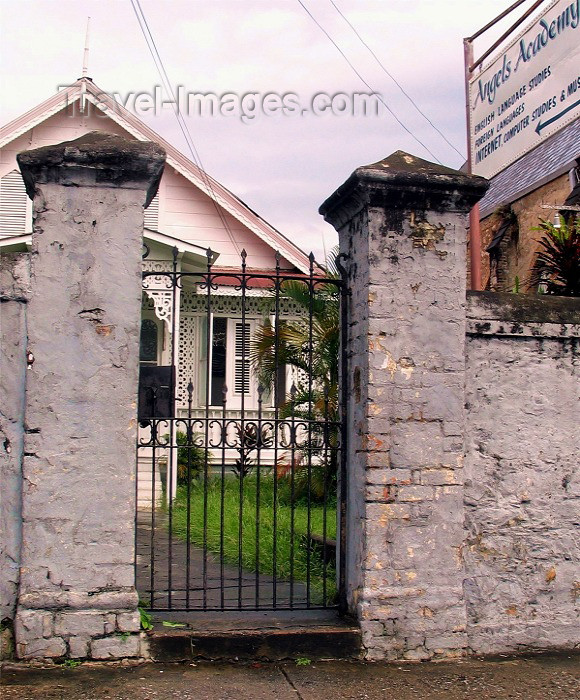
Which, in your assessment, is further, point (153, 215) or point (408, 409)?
point (153, 215)

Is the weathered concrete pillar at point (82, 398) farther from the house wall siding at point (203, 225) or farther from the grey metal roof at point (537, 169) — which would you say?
the grey metal roof at point (537, 169)

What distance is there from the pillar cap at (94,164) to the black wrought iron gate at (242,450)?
0.48 metres

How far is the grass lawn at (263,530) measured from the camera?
699 cm

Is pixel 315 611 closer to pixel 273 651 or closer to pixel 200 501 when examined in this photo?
pixel 273 651

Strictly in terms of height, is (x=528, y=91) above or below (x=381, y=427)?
above

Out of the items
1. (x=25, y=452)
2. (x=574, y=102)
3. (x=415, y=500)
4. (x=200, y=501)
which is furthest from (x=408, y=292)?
(x=200, y=501)

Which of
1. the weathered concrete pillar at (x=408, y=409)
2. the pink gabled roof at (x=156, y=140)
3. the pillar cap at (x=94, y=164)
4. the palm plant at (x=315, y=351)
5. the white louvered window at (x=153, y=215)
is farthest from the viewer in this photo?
the white louvered window at (x=153, y=215)

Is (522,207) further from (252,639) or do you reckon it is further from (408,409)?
(252,639)

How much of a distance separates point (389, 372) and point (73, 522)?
211 centimetres

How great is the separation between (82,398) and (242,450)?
3.42ft

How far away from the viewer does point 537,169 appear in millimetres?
17766

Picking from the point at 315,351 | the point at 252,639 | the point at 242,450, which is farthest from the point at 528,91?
the point at 315,351

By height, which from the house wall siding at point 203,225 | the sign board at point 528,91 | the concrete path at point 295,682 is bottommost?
the concrete path at point 295,682

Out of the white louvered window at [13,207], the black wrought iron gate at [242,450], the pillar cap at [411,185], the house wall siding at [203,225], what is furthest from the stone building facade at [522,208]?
the pillar cap at [411,185]
